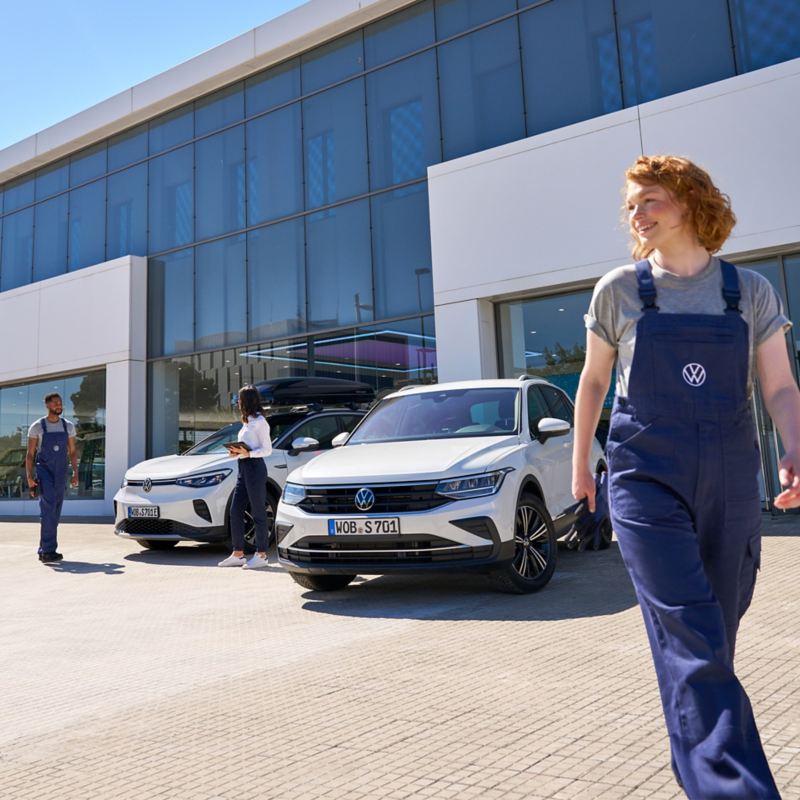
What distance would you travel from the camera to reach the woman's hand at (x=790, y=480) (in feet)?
6.75

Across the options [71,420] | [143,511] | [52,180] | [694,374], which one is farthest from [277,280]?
[694,374]

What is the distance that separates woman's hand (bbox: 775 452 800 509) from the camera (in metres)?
2.06

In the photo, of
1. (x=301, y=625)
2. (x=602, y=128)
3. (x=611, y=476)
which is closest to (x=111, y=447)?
(x=602, y=128)

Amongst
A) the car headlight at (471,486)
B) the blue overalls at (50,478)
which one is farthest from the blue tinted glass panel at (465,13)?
the car headlight at (471,486)

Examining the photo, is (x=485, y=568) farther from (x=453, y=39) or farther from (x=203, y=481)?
(x=453, y=39)

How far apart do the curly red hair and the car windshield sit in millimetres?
4174

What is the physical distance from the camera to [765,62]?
1074 cm

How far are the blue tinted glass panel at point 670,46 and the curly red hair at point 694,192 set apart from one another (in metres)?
10.1

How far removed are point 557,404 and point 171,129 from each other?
45.1ft

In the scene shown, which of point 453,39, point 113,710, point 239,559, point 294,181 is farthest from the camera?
point 294,181

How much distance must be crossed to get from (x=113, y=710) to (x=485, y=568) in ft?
8.67

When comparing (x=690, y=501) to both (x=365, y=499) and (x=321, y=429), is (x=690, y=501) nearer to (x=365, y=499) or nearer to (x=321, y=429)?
(x=365, y=499)

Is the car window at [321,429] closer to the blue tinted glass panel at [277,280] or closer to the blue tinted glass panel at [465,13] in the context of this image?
the blue tinted glass panel at [277,280]

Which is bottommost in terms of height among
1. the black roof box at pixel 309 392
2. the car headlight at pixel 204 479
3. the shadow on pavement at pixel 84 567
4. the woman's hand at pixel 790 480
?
the shadow on pavement at pixel 84 567
